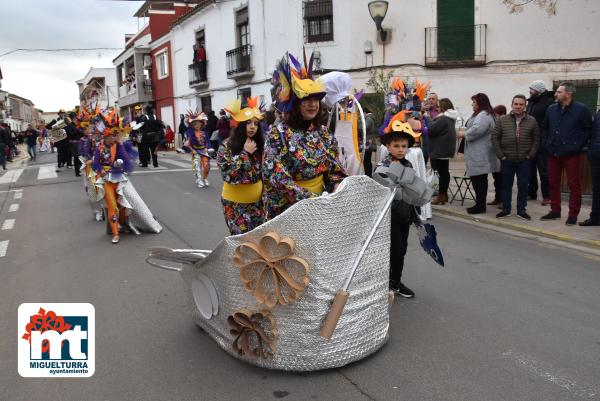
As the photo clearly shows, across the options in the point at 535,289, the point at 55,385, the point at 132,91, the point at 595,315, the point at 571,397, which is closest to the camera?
the point at 571,397

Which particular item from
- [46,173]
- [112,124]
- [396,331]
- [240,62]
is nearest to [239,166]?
[396,331]

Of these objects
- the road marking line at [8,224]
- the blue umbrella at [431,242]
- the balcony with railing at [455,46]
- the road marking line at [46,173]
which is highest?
the balcony with railing at [455,46]

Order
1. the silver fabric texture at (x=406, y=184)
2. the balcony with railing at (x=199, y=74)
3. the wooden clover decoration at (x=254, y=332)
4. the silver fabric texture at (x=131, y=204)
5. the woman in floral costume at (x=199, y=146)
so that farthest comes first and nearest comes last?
the balcony with railing at (x=199, y=74)
the woman in floral costume at (x=199, y=146)
the silver fabric texture at (x=131, y=204)
the silver fabric texture at (x=406, y=184)
the wooden clover decoration at (x=254, y=332)

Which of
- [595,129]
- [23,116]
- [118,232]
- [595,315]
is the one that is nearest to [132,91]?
[118,232]

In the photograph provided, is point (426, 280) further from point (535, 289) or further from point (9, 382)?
point (9, 382)

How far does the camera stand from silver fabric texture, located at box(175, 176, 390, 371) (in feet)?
10.7

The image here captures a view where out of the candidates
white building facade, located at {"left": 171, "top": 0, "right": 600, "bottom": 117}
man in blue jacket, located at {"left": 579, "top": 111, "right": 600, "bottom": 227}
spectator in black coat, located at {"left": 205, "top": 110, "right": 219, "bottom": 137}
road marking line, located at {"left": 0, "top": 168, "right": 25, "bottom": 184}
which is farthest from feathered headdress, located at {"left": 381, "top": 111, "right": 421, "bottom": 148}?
spectator in black coat, located at {"left": 205, "top": 110, "right": 219, "bottom": 137}

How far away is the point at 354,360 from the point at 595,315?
2.26 metres

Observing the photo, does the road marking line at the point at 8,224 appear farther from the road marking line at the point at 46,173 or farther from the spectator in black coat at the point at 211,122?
the spectator in black coat at the point at 211,122

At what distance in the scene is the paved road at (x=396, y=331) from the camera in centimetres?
330

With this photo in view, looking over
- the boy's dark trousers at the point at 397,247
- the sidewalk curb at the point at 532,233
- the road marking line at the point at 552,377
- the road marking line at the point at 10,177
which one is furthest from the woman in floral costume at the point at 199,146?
the road marking line at the point at 552,377

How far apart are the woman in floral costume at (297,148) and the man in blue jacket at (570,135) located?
4998 mm

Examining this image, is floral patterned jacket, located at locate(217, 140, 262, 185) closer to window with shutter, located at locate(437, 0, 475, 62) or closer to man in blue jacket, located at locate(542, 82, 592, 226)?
man in blue jacket, located at locate(542, 82, 592, 226)

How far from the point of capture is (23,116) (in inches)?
4289
